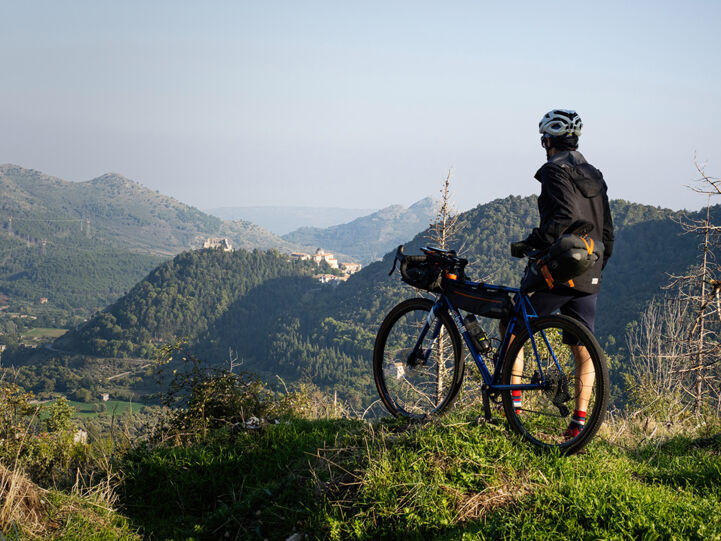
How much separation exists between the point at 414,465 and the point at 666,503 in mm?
1509

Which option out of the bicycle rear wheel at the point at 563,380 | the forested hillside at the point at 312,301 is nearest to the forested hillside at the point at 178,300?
the forested hillside at the point at 312,301

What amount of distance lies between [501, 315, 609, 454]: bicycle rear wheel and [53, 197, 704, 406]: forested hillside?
59.2 metres

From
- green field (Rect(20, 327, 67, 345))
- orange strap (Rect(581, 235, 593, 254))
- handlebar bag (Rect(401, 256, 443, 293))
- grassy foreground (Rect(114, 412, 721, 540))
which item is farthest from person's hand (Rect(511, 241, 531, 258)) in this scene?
green field (Rect(20, 327, 67, 345))

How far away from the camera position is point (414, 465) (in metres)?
3.63

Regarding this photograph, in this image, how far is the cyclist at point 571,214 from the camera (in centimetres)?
382

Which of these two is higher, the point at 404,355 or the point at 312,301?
the point at 404,355

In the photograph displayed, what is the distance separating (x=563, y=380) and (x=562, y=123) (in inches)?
76.9

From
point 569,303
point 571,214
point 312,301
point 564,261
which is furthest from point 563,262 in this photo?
point 312,301

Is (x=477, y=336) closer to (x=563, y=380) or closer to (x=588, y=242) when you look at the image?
(x=563, y=380)

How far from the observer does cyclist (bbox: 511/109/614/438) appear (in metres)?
3.82

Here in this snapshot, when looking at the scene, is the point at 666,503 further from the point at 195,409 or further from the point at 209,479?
the point at 195,409

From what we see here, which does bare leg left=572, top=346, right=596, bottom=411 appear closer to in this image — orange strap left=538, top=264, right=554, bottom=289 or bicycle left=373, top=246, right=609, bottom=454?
bicycle left=373, top=246, right=609, bottom=454

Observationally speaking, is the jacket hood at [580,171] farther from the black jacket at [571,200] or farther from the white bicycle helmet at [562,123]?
the white bicycle helmet at [562,123]

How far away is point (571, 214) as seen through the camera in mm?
3846
